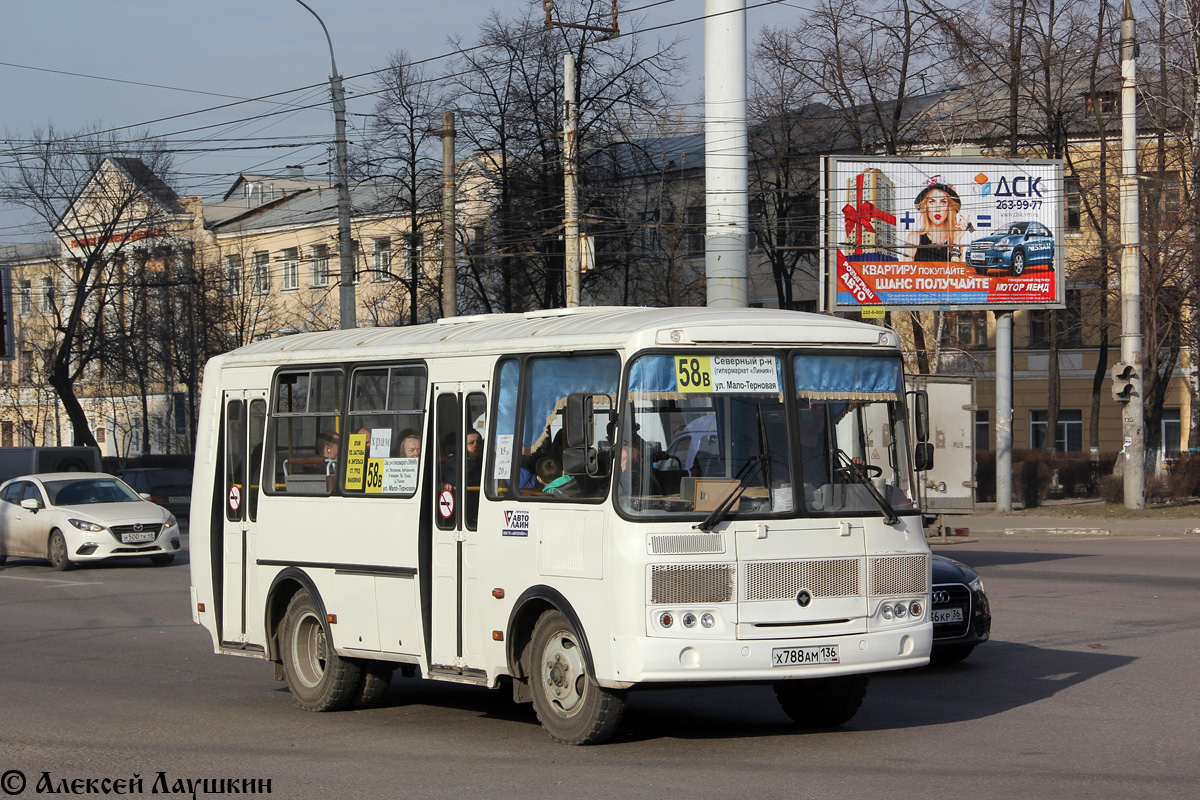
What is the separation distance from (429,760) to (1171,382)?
4739 centimetres

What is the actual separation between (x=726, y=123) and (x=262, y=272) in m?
39.9

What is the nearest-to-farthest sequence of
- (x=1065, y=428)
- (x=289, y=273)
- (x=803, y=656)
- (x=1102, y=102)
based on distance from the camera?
(x=803, y=656) → (x=1102, y=102) → (x=1065, y=428) → (x=289, y=273)

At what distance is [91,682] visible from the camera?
37.8 feet

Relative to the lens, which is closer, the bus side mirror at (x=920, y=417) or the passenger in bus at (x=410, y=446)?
the bus side mirror at (x=920, y=417)

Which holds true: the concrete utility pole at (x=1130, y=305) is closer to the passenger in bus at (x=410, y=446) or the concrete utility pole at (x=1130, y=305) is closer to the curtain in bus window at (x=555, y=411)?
the passenger in bus at (x=410, y=446)

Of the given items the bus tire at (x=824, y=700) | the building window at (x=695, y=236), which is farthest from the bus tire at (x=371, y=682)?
the building window at (x=695, y=236)

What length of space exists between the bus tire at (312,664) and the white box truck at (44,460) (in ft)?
86.3

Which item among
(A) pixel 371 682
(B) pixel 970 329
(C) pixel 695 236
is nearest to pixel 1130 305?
(B) pixel 970 329

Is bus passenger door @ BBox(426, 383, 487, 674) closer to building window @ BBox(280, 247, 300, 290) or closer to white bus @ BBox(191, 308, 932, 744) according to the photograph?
white bus @ BBox(191, 308, 932, 744)

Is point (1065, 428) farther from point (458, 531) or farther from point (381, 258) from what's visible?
point (458, 531)

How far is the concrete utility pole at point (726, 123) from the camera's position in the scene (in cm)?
2442

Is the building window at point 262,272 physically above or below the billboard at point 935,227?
above

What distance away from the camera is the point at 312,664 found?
1022 centimetres

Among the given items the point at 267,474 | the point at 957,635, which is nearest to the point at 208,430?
the point at 267,474
